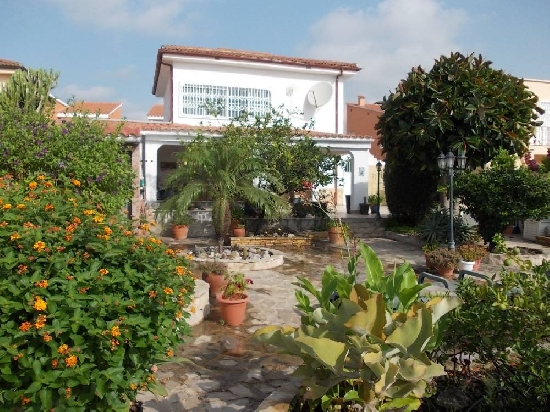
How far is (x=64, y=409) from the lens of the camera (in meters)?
3.04

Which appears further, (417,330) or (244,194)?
(244,194)

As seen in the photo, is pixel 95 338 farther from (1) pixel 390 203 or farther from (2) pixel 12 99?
(1) pixel 390 203

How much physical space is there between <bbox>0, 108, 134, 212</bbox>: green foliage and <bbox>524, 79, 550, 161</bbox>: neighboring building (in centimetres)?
2120

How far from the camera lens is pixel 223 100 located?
2347 cm

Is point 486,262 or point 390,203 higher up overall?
point 390,203

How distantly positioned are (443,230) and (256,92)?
41.8 ft

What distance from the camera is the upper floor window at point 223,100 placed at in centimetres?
2280

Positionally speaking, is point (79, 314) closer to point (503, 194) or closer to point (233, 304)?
point (233, 304)

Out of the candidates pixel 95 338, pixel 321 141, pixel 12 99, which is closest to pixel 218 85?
pixel 321 141

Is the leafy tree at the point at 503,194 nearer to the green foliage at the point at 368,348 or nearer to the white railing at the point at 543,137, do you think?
the green foliage at the point at 368,348

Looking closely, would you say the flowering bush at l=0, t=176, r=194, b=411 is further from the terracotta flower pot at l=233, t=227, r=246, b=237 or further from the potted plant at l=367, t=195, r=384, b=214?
the potted plant at l=367, t=195, r=384, b=214

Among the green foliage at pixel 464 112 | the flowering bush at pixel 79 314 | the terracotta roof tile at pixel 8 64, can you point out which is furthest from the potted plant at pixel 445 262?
the terracotta roof tile at pixel 8 64

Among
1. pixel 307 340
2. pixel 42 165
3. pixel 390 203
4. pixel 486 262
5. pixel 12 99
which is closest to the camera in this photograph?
pixel 307 340

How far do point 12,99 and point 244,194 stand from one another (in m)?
6.07
